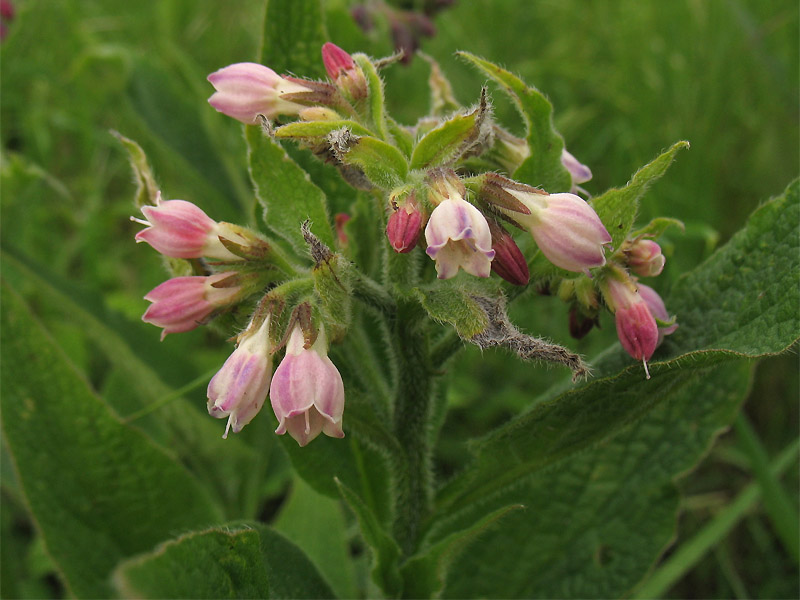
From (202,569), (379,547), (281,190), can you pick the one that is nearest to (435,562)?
(379,547)

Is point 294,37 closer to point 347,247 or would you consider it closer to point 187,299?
point 347,247

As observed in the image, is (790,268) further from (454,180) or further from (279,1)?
(279,1)

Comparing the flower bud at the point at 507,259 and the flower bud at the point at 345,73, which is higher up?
the flower bud at the point at 345,73

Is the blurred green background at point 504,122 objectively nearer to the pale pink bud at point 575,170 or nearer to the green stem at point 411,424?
the pale pink bud at point 575,170

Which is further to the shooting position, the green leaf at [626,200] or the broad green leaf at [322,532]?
the broad green leaf at [322,532]

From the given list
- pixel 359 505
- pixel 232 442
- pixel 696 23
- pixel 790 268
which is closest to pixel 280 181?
pixel 359 505

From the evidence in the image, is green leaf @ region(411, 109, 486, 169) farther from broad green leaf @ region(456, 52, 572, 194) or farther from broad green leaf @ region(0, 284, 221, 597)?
broad green leaf @ region(0, 284, 221, 597)

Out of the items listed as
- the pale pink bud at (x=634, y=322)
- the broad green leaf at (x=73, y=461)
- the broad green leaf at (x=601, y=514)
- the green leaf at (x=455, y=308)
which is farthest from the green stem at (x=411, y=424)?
the broad green leaf at (x=73, y=461)

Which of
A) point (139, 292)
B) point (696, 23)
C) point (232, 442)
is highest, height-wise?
point (696, 23)
